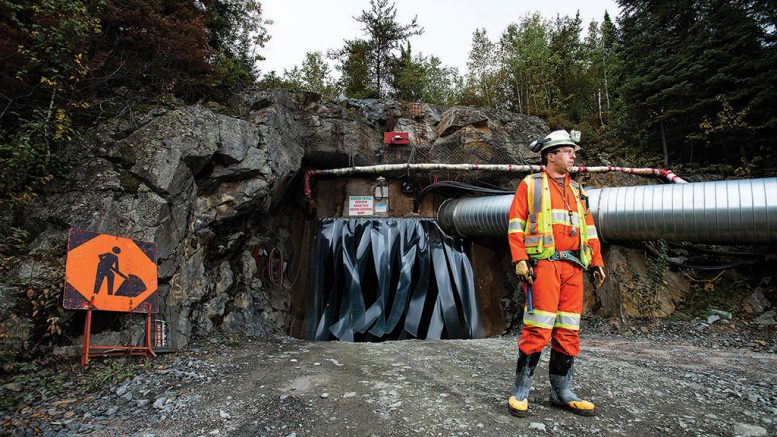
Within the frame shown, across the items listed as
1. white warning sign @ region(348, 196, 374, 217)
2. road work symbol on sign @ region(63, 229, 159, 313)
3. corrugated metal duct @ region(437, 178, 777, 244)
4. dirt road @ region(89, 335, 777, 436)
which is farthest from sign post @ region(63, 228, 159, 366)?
corrugated metal duct @ region(437, 178, 777, 244)

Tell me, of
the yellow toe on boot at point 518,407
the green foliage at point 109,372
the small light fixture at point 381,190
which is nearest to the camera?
the yellow toe on boot at point 518,407

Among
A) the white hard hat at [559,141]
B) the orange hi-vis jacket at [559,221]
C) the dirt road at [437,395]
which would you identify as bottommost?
the dirt road at [437,395]

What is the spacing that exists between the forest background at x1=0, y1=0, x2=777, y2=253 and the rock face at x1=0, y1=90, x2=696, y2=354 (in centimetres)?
35

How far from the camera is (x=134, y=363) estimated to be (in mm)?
3355

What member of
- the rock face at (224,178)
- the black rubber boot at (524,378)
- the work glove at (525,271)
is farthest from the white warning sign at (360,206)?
the black rubber boot at (524,378)

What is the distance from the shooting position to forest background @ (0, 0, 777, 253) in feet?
12.8

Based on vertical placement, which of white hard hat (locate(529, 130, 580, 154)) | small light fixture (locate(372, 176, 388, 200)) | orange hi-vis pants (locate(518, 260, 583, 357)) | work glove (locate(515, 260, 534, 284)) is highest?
small light fixture (locate(372, 176, 388, 200))

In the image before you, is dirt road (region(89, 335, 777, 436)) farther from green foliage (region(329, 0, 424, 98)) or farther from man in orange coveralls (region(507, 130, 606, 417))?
green foliage (region(329, 0, 424, 98))

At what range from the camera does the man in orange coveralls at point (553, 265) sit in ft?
8.07

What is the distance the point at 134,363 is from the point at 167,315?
0.77 meters

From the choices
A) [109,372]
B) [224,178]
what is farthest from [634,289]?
[109,372]

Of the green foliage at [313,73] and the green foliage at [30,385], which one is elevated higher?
the green foliage at [313,73]

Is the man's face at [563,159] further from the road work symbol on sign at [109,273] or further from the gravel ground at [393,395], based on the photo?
the road work symbol on sign at [109,273]

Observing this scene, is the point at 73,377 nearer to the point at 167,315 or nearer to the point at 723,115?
the point at 167,315
